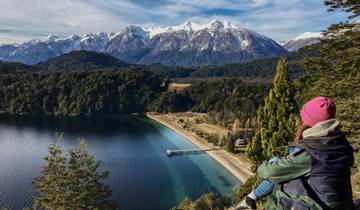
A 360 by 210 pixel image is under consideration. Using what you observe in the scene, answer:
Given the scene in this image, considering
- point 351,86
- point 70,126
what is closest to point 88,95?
point 70,126

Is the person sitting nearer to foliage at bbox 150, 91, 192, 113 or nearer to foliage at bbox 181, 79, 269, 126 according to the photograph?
foliage at bbox 181, 79, 269, 126

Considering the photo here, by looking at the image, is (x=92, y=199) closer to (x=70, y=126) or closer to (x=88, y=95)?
(x=70, y=126)

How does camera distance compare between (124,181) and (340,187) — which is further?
(124,181)

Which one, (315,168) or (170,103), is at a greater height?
(315,168)

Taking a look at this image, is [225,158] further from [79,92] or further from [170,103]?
[79,92]

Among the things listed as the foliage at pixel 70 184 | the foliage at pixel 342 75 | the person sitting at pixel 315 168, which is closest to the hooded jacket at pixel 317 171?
the person sitting at pixel 315 168

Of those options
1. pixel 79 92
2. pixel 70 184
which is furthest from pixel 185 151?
pixel 79 92
